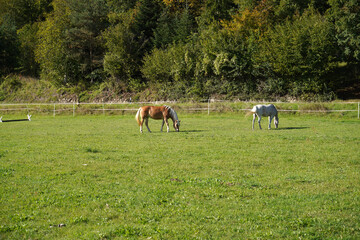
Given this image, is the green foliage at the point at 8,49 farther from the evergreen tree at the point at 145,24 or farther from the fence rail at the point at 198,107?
the evergreen tree at the point at 145,24

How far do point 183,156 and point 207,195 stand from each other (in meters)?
4.61

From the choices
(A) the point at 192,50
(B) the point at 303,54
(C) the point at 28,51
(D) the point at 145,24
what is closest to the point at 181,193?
(B) the point at 303,54

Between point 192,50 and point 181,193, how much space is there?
134ft

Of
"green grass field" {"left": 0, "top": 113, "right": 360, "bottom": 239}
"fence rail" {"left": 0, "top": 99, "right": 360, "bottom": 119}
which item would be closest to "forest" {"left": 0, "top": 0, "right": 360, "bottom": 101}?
"fence rail" {"left": 0, "top": 99, "right": 360, "bottom": 119}

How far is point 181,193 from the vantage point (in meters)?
7.08

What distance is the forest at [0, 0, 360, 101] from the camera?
40.1m

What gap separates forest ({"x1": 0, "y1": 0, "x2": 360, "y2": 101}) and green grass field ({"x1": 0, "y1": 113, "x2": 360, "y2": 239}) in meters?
30.0

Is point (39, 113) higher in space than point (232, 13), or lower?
lower

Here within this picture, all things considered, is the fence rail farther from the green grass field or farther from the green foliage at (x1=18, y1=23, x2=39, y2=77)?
the green grass field

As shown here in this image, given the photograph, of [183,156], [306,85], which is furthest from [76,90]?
[183,156]

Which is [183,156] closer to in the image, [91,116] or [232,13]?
[91,116]

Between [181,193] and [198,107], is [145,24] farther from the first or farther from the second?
[181,193]

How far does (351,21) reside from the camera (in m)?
40.5

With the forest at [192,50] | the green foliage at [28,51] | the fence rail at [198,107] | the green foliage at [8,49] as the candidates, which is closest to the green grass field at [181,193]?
the fence rail at [198,107]
